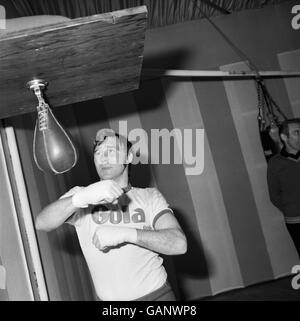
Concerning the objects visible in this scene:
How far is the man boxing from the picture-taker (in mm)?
1532

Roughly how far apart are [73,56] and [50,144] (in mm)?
325

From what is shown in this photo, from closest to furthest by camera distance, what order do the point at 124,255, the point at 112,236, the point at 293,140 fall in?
the point at 112,236 → the point at 124,255 → the point at 293,140

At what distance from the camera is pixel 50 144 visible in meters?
1.28

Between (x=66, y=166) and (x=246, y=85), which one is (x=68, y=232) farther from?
(x=246, y=85)

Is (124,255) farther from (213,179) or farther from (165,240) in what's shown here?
(213,179)

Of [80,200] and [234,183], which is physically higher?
[80,200]

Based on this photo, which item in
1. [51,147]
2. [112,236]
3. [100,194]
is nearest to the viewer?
[51,147]

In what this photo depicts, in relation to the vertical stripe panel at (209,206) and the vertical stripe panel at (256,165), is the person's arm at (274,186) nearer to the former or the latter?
the vertical stripe panel at (256,165)

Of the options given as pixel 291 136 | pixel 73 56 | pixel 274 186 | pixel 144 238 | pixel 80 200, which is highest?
pixel 73 56

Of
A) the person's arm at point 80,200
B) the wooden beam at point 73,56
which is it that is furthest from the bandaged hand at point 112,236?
the wooden beam at point 73,56

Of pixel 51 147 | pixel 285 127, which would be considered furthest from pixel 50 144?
pixel 285 127

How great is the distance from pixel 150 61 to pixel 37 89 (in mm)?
2739
